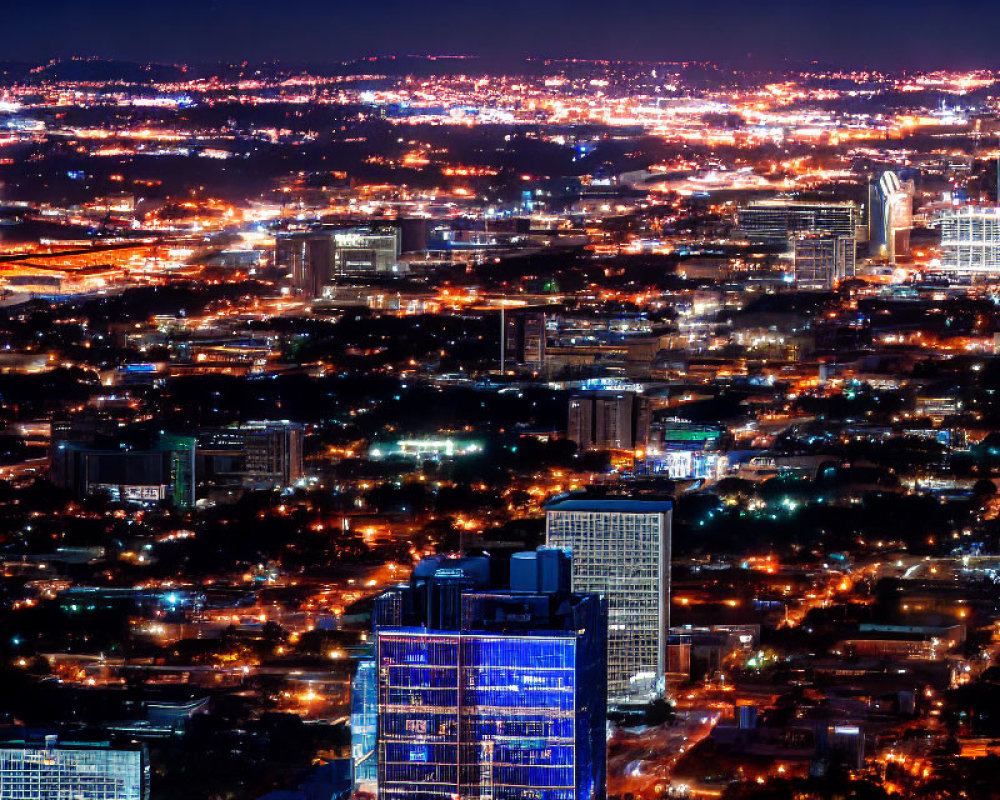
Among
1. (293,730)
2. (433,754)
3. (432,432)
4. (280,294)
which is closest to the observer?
(433,754)

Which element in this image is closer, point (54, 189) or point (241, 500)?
point (241, 500)

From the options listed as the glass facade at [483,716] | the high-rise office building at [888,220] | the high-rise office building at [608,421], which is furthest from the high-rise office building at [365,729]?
the high-rise office building at [888,220]

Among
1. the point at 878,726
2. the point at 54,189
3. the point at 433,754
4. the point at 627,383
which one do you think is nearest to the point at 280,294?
the point at 627,383

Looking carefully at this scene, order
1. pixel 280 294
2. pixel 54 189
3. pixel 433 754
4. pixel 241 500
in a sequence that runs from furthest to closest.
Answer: pixel 54 189, pixel 280 294, pixel 241 500, pixel 433 754

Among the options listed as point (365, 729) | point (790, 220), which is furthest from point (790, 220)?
point (365, 729)

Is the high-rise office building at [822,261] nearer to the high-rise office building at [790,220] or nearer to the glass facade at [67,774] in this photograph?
the high-rise office building at [790,220]

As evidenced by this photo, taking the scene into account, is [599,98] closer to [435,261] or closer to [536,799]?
[435,261]
